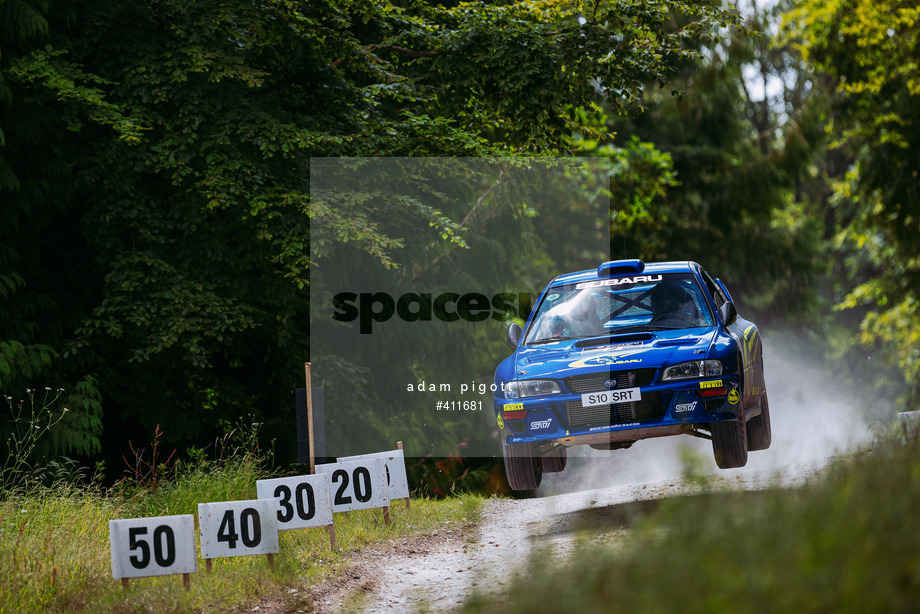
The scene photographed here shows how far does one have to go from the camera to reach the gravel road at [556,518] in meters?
8.12

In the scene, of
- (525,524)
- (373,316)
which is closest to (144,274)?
(373,316)

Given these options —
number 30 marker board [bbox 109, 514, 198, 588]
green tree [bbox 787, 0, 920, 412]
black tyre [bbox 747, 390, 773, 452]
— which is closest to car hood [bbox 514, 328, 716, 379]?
black tyre [bbox 747, 390, 773, 452]

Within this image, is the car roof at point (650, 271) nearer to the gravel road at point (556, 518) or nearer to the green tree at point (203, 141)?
the gravel road at point (556, 518)

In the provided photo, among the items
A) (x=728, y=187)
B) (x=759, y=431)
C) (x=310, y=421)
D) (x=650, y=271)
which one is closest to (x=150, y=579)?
(x=310, y=421)

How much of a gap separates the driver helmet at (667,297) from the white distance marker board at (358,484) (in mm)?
3649

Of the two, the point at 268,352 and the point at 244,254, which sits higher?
the point at 244,254

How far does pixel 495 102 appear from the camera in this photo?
51.1 feet

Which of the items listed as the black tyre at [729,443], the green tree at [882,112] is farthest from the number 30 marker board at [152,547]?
the green tree at [882,112]

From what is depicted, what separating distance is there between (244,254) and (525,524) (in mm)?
7245

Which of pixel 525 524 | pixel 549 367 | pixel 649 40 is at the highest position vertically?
pixel 649 40

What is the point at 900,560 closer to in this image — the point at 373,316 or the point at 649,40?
the point at 649,40

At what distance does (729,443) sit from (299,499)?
4290mm

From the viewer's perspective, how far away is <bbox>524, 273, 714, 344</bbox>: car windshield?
9953 mm

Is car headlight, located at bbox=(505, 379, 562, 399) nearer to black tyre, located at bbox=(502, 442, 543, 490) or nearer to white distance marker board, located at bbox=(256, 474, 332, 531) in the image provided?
Answer: black tyre, located at bbox=(502, 442, 543, 490)
